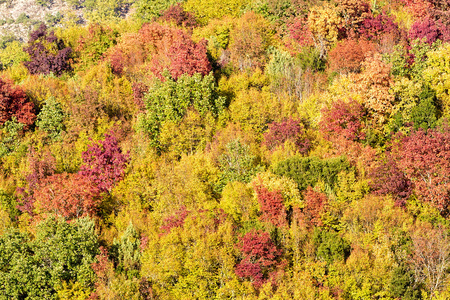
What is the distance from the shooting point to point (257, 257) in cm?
6056

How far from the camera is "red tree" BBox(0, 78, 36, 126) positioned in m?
81.9

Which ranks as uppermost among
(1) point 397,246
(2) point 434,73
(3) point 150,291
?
(2) point 434,73

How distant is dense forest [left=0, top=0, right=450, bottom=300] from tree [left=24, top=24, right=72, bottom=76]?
32 cm

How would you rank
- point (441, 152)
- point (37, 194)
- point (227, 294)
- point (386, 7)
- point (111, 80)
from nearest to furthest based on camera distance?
point (227, 294), point (441, 152), point (37, 194), point (111, 80), point (386, 7)

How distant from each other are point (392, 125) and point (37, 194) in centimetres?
4034

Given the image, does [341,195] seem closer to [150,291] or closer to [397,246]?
[397,246]

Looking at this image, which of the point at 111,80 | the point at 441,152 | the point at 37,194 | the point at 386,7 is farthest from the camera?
the point at 386,7

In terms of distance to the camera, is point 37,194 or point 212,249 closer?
point 212,249

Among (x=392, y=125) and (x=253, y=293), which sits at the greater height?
(x=392, y=125)

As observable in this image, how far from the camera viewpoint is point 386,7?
328 feet

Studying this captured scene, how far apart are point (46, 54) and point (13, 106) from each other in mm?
18878

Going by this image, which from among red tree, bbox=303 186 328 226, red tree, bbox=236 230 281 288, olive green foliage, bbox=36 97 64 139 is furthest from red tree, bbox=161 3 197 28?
red tree, bbox=236 230 281 288

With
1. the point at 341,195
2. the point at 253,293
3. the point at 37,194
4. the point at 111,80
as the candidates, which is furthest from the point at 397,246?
the point at 111,80

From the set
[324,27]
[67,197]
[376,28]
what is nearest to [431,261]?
[67,197]
